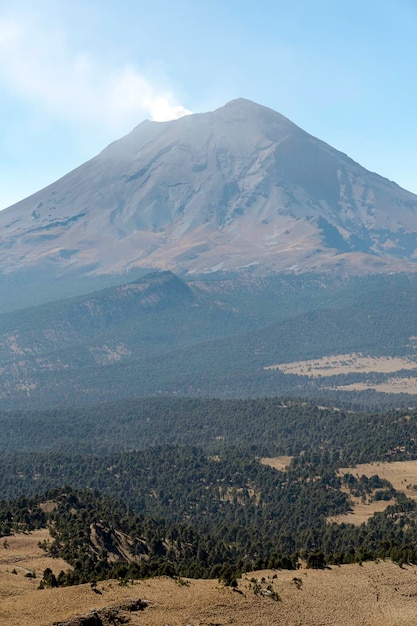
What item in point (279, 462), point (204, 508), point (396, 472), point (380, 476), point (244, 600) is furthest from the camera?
point (279, 462)

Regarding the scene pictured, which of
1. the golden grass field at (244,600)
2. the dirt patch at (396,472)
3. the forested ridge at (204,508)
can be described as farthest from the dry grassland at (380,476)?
the golden grass field at (244,600)

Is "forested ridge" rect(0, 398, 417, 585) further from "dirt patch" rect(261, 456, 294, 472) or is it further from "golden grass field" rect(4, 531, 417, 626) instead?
"golden grass field" rect(4, 531, 417, 626)

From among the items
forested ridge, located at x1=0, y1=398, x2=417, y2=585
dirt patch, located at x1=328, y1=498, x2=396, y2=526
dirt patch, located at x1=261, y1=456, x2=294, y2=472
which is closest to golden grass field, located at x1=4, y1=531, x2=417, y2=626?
forested ridge, located at x1=0, y1=398, x2=417, y2=585

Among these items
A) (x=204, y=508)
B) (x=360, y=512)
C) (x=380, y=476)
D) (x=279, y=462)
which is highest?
(x=279, y=462)

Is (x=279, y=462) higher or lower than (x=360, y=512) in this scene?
higher

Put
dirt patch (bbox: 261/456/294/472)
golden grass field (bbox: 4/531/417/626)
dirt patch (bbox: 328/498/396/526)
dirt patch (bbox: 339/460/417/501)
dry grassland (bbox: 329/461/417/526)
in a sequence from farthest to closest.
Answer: dirt patch (bbox: 261/456/294/472) < dirt patch (bbox: 339/460/417/501) < dry grassland (bbox: 329/461/417/526) < dirt patch (bbox: 328/498/396/526) < golden grass field (bbox: 4/531/417/626)

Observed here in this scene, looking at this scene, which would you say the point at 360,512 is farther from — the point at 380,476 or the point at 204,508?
the point at 204,508

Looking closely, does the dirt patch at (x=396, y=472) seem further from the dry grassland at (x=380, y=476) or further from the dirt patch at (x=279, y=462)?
the dirt patch at (x=279, y=462)

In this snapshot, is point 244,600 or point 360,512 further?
point 360,512

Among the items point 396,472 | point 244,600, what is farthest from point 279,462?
point 244,600

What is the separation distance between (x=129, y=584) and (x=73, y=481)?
10419 centimetres

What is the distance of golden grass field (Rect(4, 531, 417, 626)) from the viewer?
67.9 meters

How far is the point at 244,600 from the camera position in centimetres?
7281

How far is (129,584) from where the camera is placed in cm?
7444
